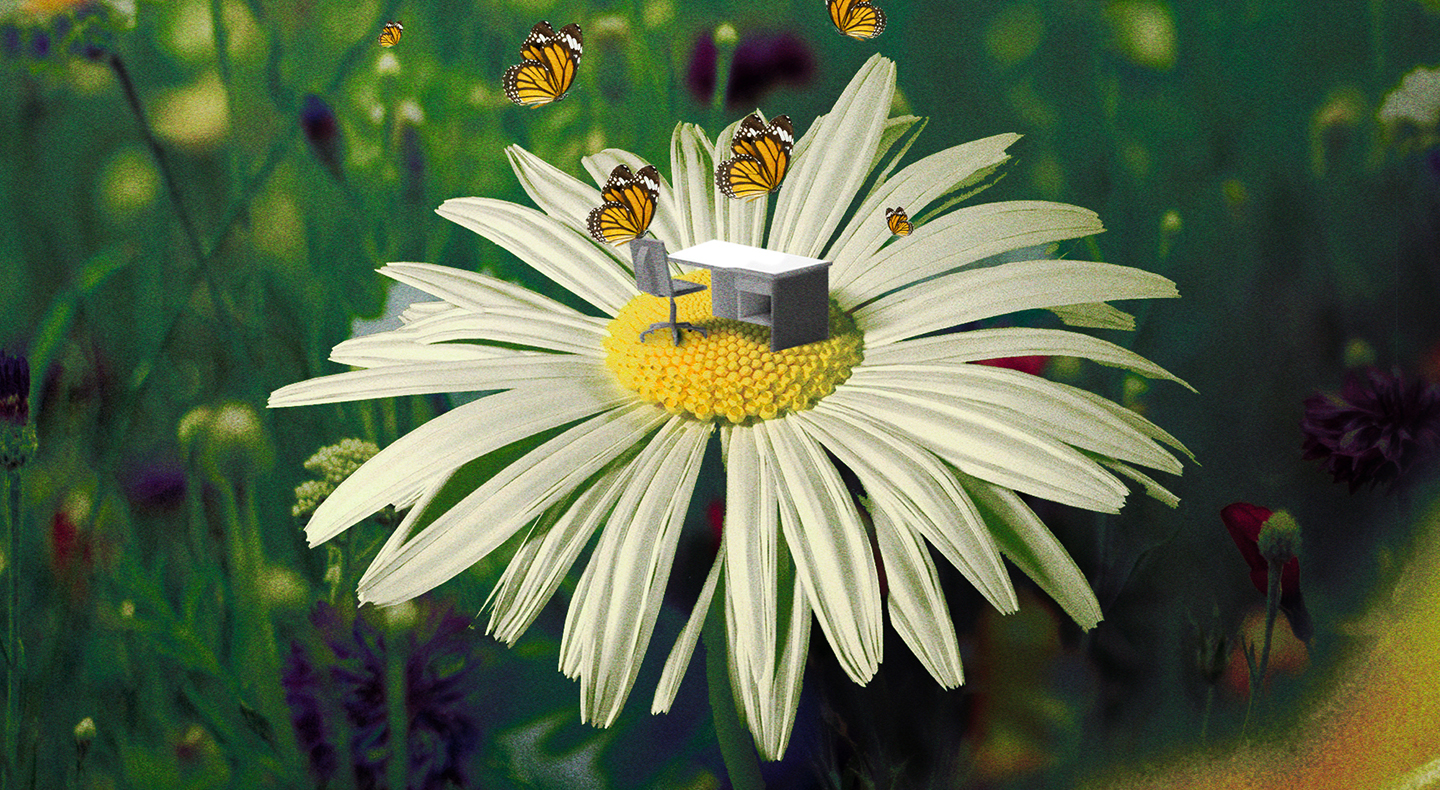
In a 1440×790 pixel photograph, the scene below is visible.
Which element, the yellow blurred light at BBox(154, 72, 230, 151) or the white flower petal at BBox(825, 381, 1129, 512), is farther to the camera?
the yellow blurred light at BBox(154, 72, 230, 151)

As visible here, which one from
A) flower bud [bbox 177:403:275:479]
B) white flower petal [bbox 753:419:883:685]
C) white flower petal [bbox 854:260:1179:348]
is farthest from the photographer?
flower bud [bbox 177:403:275:479]

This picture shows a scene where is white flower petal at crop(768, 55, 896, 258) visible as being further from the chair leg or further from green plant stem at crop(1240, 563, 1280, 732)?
green plant stem at crop(1240, 563, 1280, 732)

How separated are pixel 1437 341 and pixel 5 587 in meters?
0.73

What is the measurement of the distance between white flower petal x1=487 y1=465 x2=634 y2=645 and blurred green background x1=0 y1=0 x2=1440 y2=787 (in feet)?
0.51

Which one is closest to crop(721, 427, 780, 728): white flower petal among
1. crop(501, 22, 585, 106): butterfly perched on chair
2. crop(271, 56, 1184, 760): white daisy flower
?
crop(271, 56, 1184, 760): white daisy flower

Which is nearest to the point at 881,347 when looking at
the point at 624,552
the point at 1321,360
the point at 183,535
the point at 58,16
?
the point at 624,552

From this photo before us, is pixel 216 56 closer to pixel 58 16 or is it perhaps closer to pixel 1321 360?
pixel 58 16

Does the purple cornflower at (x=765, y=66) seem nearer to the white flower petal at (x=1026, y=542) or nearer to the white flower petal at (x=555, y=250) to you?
the white flower petal at (x=555, y=250)

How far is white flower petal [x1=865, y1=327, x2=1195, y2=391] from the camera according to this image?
1.58 feet

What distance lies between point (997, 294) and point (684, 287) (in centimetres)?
13

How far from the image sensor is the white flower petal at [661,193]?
566mm

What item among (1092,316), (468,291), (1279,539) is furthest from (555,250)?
(1279,539)

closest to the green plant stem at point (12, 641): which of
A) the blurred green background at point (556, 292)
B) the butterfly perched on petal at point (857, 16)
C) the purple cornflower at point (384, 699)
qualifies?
the blurred green background at point (556, 292)

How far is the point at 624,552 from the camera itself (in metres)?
0.42
